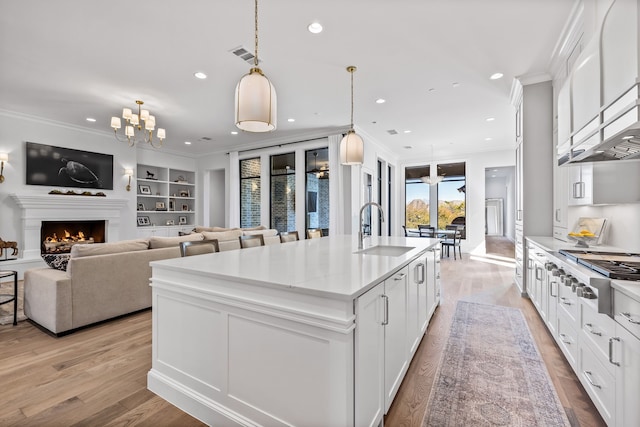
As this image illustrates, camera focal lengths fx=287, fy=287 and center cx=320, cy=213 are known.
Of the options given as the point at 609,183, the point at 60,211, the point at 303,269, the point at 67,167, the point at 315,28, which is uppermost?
the point at 315,28

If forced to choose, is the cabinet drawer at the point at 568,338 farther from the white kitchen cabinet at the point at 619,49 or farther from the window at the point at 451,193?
the window at the point at 451,193

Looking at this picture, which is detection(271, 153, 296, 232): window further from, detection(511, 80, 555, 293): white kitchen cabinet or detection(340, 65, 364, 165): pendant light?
detection(511, 80, 555, 293): white kitchen cabinet

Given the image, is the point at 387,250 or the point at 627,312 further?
the point at 387,250

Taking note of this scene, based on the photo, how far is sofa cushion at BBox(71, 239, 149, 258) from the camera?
9.46 feet

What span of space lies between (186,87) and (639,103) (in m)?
4.79

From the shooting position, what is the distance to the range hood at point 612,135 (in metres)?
1.44

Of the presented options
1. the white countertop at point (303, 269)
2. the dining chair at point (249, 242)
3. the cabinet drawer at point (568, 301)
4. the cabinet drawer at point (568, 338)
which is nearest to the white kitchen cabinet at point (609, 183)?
the cabinet drawer at point (568, 301)

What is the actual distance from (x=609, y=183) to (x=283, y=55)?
11.5 feet

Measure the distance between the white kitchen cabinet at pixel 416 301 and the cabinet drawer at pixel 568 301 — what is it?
39.2 inches

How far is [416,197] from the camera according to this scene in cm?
990

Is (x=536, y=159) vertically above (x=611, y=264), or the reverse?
(x=536, y=159)

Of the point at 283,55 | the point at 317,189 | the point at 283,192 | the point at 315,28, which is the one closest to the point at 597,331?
the point at 315,28

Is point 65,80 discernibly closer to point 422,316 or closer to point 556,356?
point 422,316

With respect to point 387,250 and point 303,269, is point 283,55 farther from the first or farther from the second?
point 303,269
